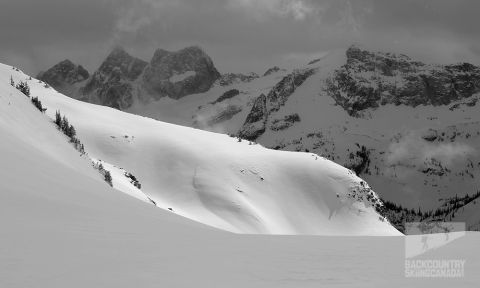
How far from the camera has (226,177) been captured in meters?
95.4

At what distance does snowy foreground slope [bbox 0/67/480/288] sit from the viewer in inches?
556

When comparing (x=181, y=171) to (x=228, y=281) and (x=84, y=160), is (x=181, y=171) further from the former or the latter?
(x=228, y=281)

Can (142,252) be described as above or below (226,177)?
below

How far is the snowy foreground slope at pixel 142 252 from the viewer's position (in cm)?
1411

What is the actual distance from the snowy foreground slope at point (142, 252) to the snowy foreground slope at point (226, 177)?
54.1m

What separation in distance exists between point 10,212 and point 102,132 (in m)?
79.5

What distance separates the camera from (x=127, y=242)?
1831 centimetres

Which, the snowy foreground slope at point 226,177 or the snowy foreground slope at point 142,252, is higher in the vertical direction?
the snowy foreground slope at point 226,177

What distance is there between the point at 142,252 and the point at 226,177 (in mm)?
78428

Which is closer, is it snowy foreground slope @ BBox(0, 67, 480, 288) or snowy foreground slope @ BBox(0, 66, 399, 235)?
snowy foreground slope @ BBox(0, 67, 480, 288)

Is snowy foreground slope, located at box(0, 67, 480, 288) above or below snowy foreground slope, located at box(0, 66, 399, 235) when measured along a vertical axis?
below

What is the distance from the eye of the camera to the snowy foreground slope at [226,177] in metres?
86.6

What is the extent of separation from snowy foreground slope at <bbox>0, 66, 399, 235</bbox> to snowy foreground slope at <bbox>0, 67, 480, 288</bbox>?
54065 mm

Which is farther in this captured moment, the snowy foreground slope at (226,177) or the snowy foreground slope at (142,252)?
the snowy foreground slope at (226,177)
